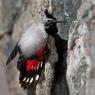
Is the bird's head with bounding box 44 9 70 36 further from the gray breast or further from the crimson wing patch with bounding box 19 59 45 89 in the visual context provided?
the crimson wing patch with bounding box 19 59 45 89

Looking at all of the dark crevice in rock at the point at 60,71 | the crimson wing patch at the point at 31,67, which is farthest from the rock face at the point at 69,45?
the crimson wing patch at the point at 31,67

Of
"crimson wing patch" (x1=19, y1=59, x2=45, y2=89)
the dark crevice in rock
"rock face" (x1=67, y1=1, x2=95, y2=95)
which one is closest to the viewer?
"rock face" (x1=67, y1=1, x2=95, y2=95)

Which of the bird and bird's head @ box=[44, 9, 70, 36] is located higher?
bird's head @ box=[44, 9, 70, 36]

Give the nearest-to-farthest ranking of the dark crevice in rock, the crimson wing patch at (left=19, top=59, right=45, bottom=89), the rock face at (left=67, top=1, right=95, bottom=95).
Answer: the rock face at (left=67, top=1, right=95, bottom=95), the crimson wing patch at (left=19, top=59, right=45, bottom=89), the dark crevice in rock

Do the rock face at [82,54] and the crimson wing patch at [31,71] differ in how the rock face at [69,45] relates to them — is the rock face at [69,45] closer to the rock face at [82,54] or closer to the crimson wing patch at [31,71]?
the rock face at [82,54]

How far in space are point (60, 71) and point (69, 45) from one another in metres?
0.22

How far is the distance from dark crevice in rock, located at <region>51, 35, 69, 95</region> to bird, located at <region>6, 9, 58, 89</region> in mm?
80

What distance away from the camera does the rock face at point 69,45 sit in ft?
5.91

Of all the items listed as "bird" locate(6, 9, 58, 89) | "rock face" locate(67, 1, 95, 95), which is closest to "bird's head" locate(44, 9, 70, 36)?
"bird" locate(6, 9, 58, 89)

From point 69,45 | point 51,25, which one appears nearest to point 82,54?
point 69,45

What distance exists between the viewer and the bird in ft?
6.71

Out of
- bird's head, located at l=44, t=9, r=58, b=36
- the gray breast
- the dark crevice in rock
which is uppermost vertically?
bird's head, located at l=44, t=9, r=58, b=36

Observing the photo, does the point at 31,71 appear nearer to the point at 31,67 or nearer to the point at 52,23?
the point at 31,67

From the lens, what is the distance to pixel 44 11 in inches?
91.3
